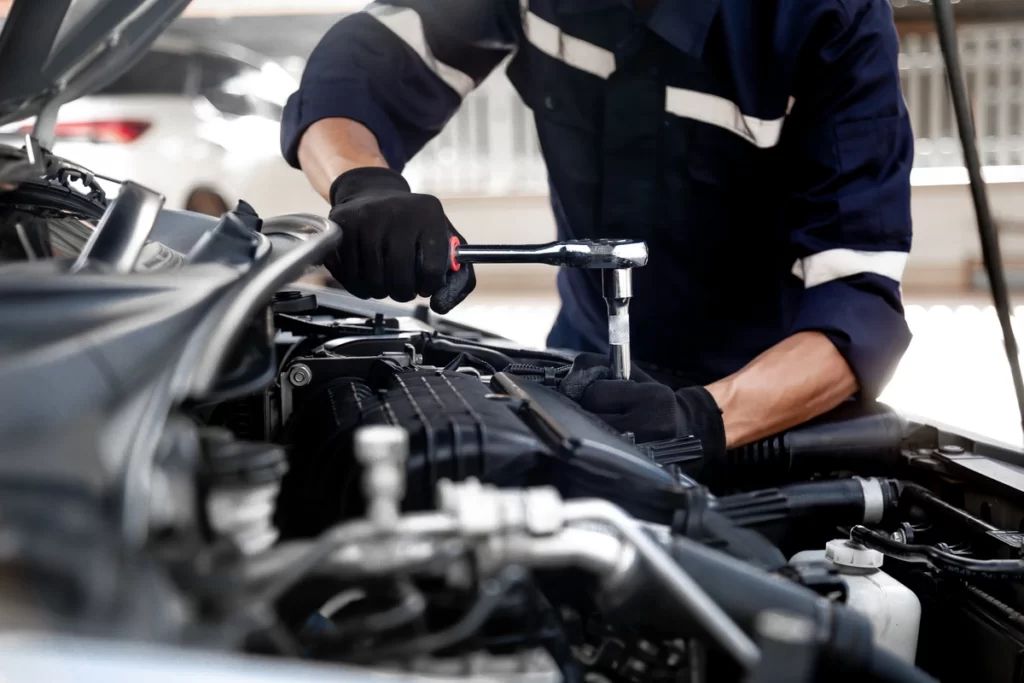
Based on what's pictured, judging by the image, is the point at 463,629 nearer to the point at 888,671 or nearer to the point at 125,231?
the point at 888,671

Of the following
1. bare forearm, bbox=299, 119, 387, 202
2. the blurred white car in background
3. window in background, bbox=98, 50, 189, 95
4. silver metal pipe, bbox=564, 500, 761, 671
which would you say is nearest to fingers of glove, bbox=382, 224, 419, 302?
bare forearm, bbox=299, 119, 387, 202

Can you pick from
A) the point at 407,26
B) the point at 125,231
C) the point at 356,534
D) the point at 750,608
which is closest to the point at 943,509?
the point at 750,608

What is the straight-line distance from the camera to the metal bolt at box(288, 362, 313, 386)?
940mm

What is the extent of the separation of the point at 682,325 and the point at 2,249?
1.03m

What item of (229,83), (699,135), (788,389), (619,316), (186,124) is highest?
(229,83)

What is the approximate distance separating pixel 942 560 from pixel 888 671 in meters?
0.35

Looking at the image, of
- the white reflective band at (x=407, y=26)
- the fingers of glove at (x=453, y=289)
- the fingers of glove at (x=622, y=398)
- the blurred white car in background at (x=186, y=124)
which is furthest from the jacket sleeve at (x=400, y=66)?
the blurred white car in background at (x=186, y=124)

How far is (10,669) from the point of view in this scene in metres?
0.39

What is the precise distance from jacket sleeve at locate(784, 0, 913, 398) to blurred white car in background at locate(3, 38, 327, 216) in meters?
3.74

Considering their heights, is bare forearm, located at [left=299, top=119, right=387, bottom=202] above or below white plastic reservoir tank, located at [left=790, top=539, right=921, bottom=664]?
above

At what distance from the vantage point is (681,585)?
0.52 meters

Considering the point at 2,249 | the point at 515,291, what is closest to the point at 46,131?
the point at 2,249

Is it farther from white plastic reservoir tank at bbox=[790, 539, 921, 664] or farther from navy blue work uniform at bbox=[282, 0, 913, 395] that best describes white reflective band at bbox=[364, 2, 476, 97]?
white plastic reservoir tank at bbox=[790, 539, 921, 664]

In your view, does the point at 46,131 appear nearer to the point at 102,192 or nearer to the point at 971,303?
the point at 102,192
